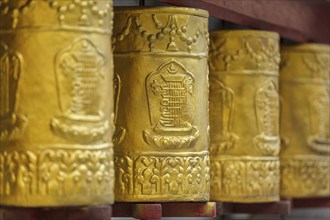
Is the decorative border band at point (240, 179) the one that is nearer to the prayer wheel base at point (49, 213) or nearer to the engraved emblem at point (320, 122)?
the engraved emblem at point (320, 122)

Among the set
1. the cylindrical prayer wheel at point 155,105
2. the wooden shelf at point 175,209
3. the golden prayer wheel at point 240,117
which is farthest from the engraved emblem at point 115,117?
the golden prayer wheel at point 240,117

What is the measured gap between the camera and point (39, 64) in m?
2.73

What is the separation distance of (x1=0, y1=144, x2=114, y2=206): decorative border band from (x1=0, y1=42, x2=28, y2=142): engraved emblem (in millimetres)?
34

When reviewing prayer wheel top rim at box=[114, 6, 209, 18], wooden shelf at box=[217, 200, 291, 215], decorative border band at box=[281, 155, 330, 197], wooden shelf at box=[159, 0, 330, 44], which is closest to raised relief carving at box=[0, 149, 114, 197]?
prayer wheel top rim at box=[114, 6, 209, 18]

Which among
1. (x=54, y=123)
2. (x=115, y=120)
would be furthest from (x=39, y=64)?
(x=115, y=120)

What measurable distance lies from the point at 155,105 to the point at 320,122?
3.19 feet

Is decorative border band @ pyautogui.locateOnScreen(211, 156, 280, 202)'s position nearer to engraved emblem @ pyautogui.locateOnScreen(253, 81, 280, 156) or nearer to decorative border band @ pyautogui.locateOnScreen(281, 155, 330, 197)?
engraved emblem @ pyautogui.locateOnScreen(253, 81, 280, 156)

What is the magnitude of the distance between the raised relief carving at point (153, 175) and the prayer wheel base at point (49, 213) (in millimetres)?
371

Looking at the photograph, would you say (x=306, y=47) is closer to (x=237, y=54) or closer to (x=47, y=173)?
(x=237, y=54)

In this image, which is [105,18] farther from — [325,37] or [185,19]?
[325,37]

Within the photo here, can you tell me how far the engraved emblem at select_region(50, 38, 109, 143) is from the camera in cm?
274

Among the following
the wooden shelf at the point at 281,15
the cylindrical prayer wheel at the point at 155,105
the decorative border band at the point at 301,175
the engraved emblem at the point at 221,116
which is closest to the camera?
the cylindrical prayer wheel at the point at 155,105

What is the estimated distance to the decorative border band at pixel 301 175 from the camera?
3967 millimetres

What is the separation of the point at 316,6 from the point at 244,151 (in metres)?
0.77
